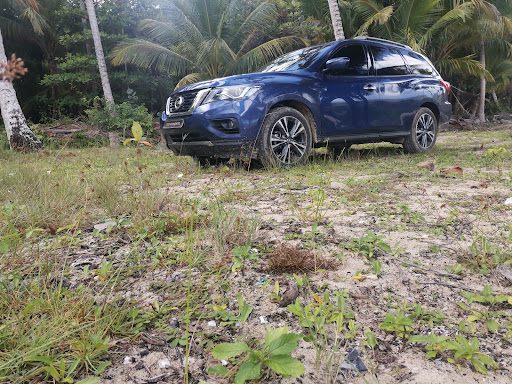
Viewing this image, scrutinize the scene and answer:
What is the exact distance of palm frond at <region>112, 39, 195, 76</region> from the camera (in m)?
14.3

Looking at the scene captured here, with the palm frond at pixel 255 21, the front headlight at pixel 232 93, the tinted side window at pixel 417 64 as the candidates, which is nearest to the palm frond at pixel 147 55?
the palm frond at pixel 255 21

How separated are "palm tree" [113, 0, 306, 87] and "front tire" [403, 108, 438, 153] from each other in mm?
9047

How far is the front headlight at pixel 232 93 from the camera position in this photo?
446cm

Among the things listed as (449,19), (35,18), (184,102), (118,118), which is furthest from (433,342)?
(35,18)

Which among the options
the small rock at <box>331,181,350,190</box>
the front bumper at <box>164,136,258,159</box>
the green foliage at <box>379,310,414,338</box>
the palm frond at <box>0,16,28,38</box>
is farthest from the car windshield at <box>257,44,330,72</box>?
the palm frond at <box>0,16,28,38</box>

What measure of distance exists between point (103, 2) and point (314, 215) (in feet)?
58.8

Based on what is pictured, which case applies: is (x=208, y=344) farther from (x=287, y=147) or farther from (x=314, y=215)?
(x=287, y=147)

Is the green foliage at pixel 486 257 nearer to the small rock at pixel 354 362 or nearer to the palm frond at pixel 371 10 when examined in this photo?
the small rock at pixel 354 362

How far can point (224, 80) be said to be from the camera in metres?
4.64

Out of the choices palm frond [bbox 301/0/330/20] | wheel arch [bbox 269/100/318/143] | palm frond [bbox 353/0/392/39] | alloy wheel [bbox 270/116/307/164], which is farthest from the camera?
palm frond [bbox 301/0/330/20]

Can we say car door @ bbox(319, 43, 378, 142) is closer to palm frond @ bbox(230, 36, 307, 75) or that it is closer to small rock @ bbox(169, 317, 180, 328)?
small rock @ bbox(169, 317, 180, 328)

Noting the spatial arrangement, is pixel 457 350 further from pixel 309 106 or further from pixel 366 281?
pixel 309 106

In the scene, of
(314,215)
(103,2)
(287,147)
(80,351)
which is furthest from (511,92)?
(80,351)

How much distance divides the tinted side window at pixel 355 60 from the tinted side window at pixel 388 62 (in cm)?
24
